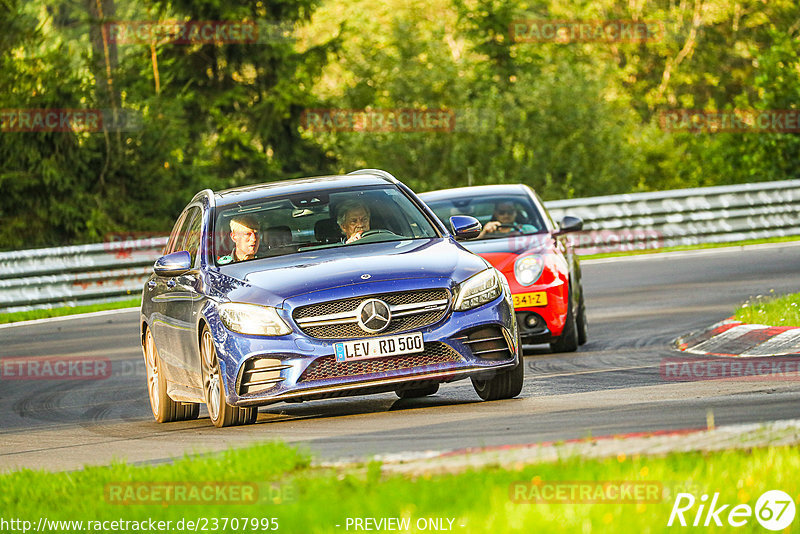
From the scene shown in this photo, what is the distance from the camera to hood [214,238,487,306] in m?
9.04

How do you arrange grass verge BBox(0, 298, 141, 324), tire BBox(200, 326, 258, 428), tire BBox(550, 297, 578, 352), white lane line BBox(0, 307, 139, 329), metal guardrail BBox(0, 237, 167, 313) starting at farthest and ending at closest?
metal guardrail BBox(0, 237, 167, 313) → grass verge BBox(0, 298, 141, 324) → white lane line BBox(0, 307, 139, 329) → tire BBox(550, 297, 578, 352) → tire BBox(200, 326, 258, 428)

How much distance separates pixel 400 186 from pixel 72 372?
569cm

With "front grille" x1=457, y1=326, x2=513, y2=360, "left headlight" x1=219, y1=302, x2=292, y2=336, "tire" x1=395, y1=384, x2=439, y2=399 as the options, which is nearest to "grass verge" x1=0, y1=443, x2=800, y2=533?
"left headlight" x1=219, y1=302, x2=292, y2=336

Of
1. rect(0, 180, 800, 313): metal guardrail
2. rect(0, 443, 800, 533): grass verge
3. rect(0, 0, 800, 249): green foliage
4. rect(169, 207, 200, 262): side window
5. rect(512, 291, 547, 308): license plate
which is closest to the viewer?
rect(0, 443, 800, 533): grass verge

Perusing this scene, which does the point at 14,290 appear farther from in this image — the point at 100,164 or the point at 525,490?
the point at 525,490

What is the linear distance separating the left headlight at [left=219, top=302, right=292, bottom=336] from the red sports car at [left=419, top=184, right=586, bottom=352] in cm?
461

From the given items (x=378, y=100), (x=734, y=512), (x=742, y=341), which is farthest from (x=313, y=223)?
(x=378, y=100)

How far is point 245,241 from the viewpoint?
1007 centimetres

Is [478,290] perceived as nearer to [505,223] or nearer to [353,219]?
[353,219]

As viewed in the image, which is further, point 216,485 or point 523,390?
point 523,390

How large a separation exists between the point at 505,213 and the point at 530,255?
1.25 meters

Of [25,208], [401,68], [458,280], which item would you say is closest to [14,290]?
[25,208]

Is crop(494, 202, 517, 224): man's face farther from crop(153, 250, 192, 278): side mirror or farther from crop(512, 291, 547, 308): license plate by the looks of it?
crop(153, 250, 192, 278): side mirror

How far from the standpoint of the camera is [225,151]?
42062 mm
